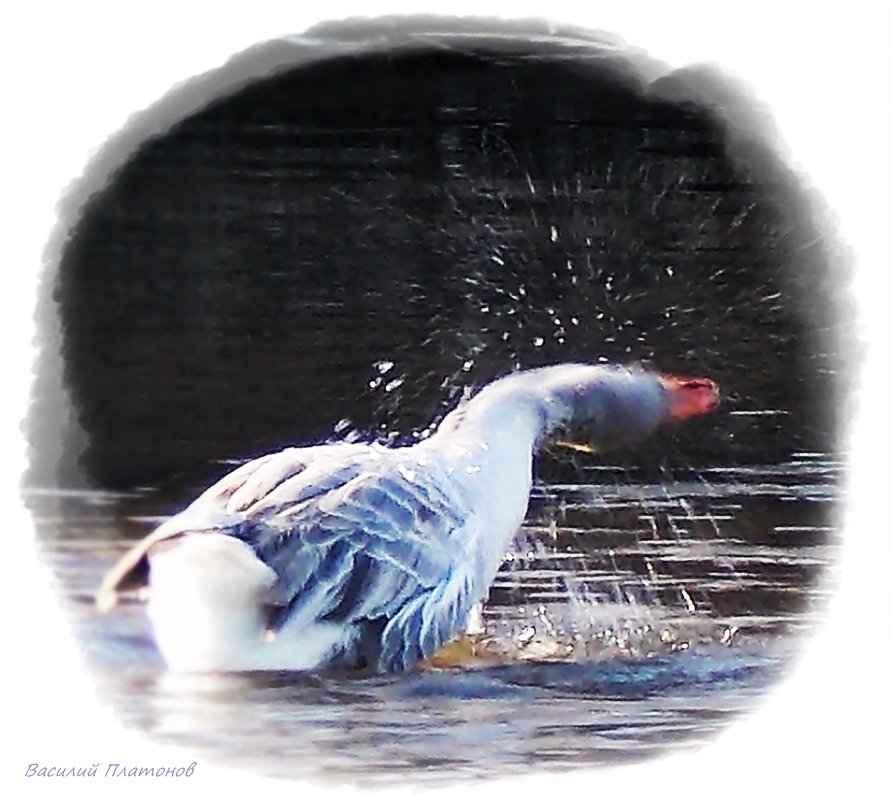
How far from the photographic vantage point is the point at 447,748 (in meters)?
0.82

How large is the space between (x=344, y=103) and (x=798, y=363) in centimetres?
38

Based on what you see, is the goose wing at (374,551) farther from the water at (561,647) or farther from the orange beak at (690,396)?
the orange beak at (690,396)

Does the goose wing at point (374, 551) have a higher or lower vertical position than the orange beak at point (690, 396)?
lower

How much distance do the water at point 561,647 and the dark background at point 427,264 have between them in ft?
0.11

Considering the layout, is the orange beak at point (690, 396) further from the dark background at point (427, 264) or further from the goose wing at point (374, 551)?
the goose wing at point (374, 551)

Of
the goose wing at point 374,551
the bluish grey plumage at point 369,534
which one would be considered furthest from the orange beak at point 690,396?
the goose wing at point 374,551

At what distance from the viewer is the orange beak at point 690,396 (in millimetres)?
857

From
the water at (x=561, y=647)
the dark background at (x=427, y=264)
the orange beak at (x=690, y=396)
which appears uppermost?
the dark background at (x=427, y=264)

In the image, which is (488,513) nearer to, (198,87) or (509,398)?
(509,398)

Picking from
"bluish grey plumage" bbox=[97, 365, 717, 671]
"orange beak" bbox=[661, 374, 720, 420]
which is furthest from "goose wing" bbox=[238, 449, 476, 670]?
"orange beak" bbox=[661, 374, 720, 420]

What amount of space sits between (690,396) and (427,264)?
22 centimetres

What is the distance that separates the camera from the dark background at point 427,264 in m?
0.83

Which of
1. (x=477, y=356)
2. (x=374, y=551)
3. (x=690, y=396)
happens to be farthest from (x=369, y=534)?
(x=690, y=396)

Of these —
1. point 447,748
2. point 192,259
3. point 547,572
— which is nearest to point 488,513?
point 547,572
